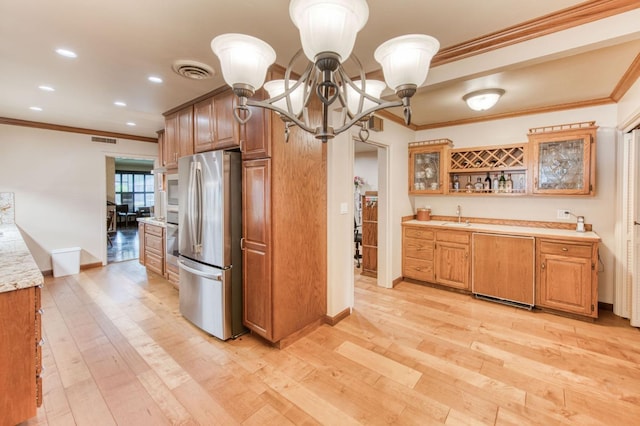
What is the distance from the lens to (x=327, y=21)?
3.26ft

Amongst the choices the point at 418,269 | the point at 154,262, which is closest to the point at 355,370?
the point at 418,269

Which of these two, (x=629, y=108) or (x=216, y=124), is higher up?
(x=629, y=108)

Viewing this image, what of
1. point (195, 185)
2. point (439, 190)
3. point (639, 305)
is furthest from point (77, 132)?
point (639, 305)

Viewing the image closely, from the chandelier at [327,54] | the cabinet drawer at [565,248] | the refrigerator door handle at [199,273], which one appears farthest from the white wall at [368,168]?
the chandelier at [327,54]

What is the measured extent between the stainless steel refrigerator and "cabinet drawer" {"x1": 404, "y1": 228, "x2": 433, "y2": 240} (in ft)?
8.69

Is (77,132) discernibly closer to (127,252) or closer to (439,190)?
(127,252)

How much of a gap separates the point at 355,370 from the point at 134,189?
12.4 meters

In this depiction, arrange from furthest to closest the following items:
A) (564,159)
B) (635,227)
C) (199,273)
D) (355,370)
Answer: (564,159) → (635,227) → (199,273) → (355,370)

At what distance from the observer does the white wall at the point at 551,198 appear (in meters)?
3.29

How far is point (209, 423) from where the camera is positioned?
5.63 feet

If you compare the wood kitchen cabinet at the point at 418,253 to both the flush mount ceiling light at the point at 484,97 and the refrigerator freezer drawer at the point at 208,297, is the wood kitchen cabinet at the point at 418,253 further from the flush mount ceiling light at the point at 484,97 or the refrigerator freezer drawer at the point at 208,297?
the refrigerator freezer drawer at the point at 208,297

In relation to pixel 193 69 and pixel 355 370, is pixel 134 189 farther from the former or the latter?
pixel 355 370

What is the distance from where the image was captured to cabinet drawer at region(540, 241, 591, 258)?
118 inches

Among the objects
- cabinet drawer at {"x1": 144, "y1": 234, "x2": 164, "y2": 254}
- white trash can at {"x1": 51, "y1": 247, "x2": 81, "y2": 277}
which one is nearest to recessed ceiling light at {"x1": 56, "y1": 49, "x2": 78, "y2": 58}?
cabinet drawer at {"x1": 144, "y1": 234, "x2": 164, "y2": 254}
